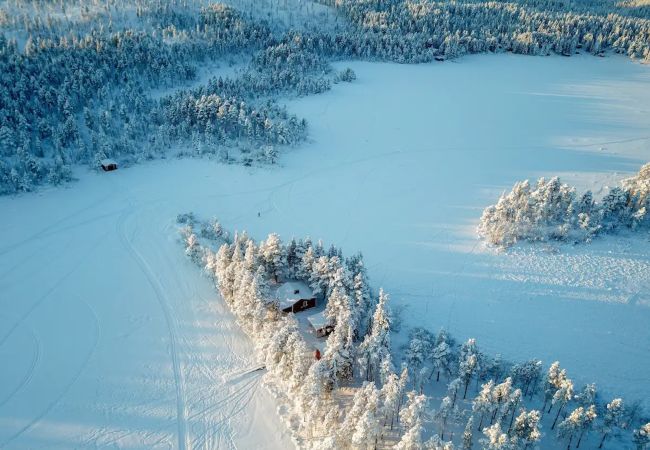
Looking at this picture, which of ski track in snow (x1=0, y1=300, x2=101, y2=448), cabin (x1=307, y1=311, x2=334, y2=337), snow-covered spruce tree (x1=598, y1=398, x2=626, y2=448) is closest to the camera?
snow-covered spruce tree (x1=598, y1=398, x2=626, y2=448)

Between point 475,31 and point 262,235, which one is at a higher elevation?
point 475,31

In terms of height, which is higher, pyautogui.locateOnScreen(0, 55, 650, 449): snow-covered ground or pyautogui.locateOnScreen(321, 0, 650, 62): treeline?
pyautogui.locateOnScreen(321, 0, 650, 62): treeline

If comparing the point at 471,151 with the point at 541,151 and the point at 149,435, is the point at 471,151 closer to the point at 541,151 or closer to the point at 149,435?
the point at 541,151

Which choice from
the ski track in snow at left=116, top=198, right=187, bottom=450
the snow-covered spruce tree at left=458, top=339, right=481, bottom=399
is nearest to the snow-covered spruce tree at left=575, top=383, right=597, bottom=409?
the snow-covered spruce tree at left=458, top=339, right=481, bottom=399

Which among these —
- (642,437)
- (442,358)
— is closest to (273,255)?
(442,358)

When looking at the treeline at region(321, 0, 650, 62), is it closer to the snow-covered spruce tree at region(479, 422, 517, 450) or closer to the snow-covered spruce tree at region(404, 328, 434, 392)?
the snow-covered spruce tree at region(404, 328, 434, 392)

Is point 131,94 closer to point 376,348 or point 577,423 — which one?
point 376,348

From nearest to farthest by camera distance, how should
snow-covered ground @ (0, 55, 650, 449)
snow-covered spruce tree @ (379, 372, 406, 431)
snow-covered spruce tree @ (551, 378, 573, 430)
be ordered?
1. snow-covered spruce tree @ (379, 372, 406, 431)
2. snow-covered spruce tree @ (551, 378, 573, 430)
3. snow-covered ground @ (0, 55, 650, 449)

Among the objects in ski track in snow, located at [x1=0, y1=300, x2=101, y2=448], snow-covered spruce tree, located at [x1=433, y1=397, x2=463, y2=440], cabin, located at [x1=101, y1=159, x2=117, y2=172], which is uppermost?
cabin, located at [x1=101, y1=159, x2=117, y2=172]
